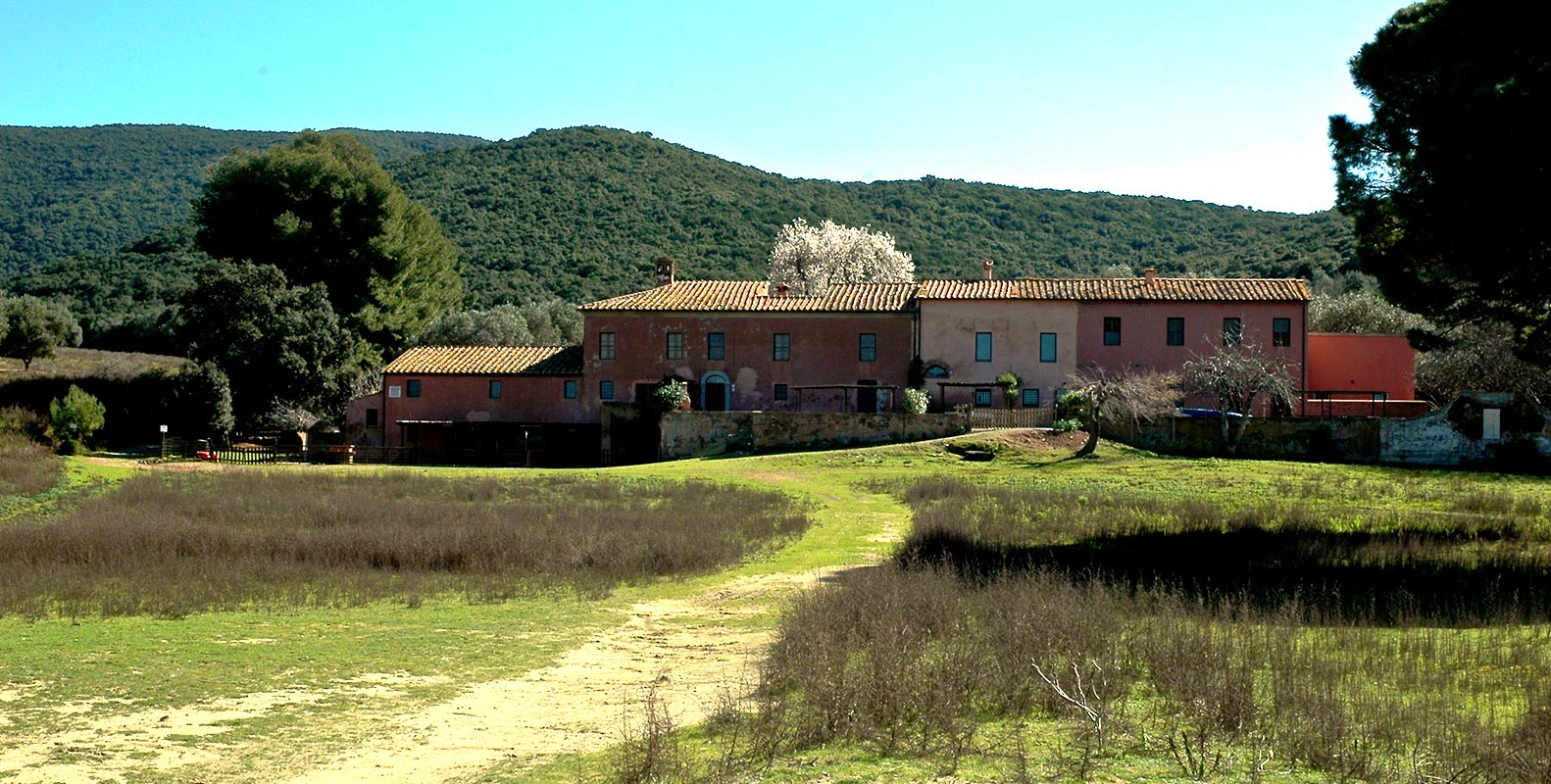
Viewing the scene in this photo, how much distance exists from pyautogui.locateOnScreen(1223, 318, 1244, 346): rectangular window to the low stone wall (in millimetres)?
11351

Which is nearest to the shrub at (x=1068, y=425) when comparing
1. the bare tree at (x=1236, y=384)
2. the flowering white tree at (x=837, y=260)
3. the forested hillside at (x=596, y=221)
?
the bare tree at (x=1236, y=384)

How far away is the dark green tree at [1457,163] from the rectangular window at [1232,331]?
25.4 m

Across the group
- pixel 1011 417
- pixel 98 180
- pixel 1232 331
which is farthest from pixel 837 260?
pixel 98 180

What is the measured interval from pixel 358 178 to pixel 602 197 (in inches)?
1909

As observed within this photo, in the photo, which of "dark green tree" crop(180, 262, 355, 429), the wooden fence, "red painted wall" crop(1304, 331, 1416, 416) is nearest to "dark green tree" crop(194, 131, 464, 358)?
"dark green tree" crop(180, 262, 355, 429)

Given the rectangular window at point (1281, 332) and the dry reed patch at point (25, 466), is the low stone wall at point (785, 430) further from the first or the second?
the dry reed patch at point (25, 466)

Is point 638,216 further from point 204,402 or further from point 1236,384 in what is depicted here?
point 1236,384

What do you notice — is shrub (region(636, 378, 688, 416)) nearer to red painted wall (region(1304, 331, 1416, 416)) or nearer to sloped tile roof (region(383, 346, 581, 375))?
sloped tile roof (region(383, 346, 581, 375))

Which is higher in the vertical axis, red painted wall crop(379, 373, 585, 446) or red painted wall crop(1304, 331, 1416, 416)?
red painted wall crop(1304, 331, 1416, 416)

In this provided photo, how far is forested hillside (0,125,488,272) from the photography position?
368ft

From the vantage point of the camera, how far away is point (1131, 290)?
163ft

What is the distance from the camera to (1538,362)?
22.9m

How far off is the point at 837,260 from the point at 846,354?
2783 cm

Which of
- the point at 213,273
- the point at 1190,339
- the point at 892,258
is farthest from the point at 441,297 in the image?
the point at 1190,339
